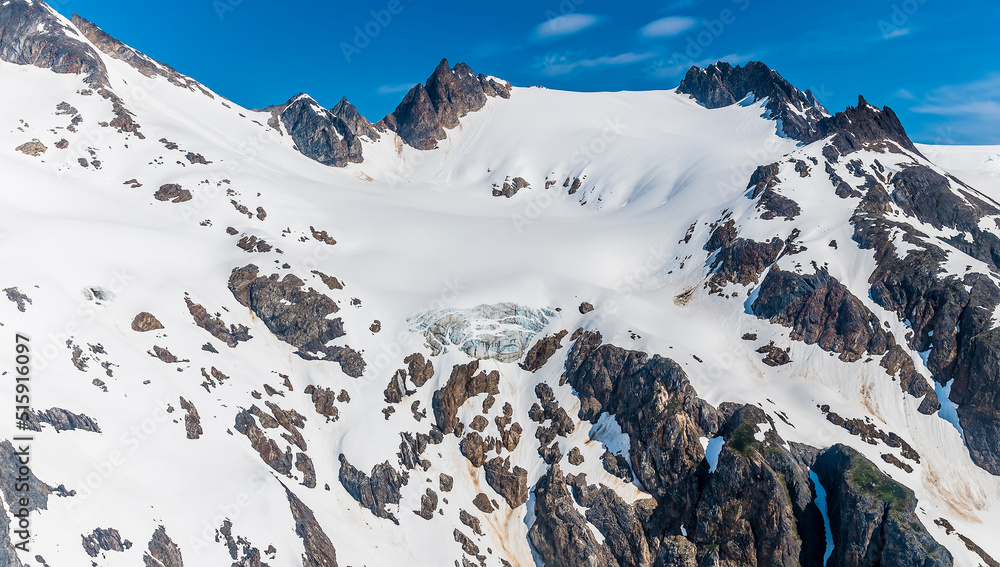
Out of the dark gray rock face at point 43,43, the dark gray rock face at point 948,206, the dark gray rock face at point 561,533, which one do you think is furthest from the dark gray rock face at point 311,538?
the dark gray rock face at point 43,43

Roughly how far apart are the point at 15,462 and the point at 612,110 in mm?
168683

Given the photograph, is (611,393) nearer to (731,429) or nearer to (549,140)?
(731,429)

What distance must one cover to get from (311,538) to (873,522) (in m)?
59.2

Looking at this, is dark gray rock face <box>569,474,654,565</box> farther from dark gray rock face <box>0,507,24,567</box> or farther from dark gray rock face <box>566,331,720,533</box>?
dark gray rock face <box>0,507,24,567</box>

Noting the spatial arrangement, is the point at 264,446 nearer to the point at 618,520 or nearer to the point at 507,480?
the point at 507,480

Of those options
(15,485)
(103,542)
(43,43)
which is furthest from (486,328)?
(43,43)

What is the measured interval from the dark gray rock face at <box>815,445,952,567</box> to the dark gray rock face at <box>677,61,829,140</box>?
311 ft

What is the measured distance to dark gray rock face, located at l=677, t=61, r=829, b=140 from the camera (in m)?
153

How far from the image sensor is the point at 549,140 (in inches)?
6939

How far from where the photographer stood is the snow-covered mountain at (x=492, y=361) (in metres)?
67.9

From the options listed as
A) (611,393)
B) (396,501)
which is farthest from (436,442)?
(611,393)

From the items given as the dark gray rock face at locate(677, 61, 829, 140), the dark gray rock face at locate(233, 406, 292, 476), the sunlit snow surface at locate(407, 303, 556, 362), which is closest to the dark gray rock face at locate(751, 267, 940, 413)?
the sunlit snow surface at locate(407, 303, 556, 362)

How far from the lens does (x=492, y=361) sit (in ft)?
314

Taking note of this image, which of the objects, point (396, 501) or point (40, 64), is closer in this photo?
point (396, 501)
